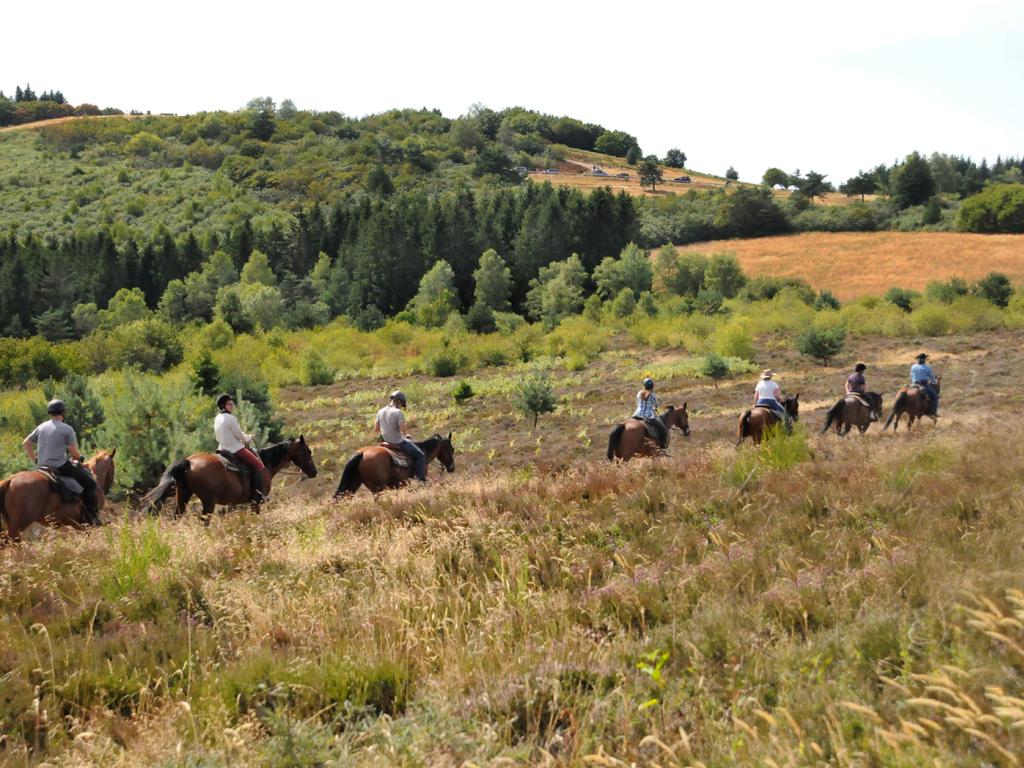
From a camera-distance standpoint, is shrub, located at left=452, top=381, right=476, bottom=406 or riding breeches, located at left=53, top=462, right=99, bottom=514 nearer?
riding breeches, located at left=53, top=462, right=99, bottom=514

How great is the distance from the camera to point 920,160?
98875 mm

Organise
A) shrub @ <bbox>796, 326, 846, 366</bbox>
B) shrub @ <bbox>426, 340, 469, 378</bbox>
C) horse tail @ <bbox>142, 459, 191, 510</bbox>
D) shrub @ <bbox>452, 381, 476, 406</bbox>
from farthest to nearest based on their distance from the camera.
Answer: shrub @ <bbox>426, 340, 469, 378</bbox> → shrub @ <bbox>796, 326, 846, 366</bbox> → shrub @ <bbox>452, 381, 476, 406</bbox> → horse tail @ <bbox>142, 459, 191, 510</bbox>

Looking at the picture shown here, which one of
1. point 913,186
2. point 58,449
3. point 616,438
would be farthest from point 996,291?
point 58,449

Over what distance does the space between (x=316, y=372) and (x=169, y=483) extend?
3495cm

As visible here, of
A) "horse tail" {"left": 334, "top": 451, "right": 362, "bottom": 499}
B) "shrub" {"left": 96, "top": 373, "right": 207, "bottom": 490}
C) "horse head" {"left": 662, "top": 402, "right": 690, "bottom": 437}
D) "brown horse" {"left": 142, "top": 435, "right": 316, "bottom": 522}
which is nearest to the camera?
"brown horse" {"left": 142, "top": 435, "right": 316, "bottom": 522}

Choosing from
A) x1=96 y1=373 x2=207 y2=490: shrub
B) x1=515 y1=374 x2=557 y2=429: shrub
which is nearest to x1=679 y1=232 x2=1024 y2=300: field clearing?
x1=515 y1=374 x2=557 y2=429: shrub

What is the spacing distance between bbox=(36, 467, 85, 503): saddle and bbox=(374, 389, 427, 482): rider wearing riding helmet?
14.0 ft

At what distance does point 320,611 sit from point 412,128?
19603cm

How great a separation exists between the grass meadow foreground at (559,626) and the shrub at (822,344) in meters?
31.8

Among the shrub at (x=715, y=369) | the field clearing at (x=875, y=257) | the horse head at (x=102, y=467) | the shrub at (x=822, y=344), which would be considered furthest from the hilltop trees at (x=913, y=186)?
the horse head at (x=102, y=467)

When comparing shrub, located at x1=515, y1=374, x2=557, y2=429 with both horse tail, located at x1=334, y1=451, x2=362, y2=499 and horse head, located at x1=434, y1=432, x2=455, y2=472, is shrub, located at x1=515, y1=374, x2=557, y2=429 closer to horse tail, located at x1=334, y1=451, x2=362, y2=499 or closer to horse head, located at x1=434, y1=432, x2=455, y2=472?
horse head, located at x1=434, y1=432, x2=455, y2=472

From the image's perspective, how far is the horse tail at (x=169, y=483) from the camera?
462 inches

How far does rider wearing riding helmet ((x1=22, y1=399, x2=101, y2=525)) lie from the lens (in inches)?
443

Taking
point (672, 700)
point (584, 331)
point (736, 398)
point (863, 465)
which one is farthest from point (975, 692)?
point (584, 331)
